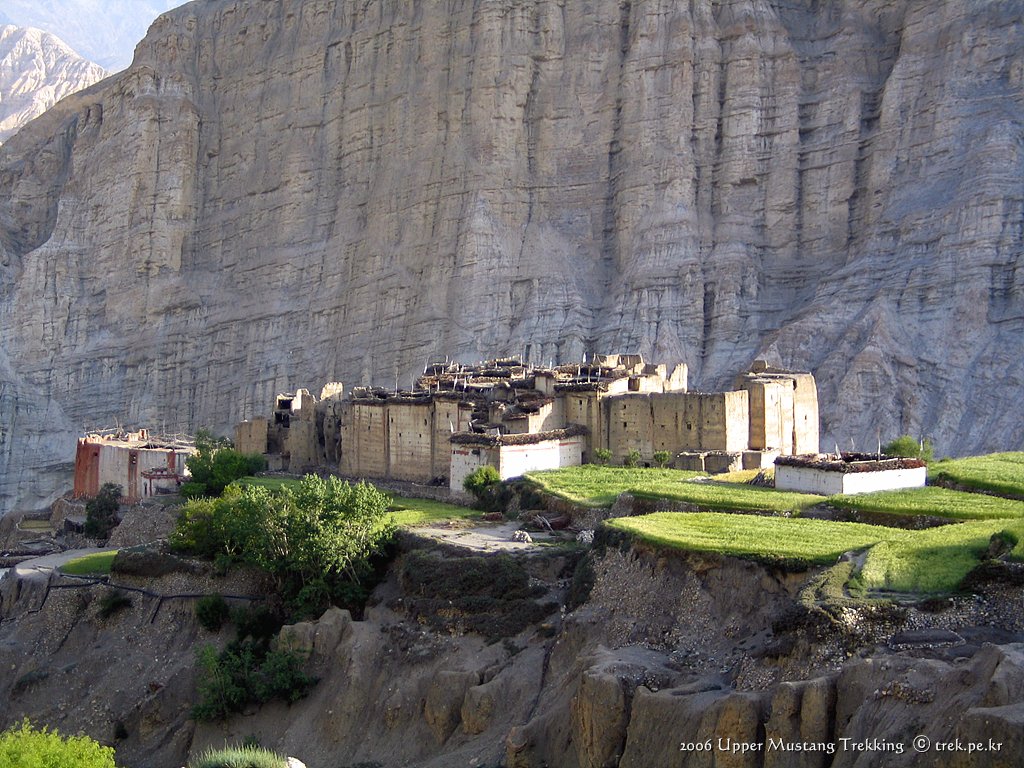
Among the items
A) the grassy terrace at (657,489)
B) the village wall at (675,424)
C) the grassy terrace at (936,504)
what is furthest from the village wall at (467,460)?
the grassy terrace at (936,504)

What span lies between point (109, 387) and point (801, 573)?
77.9m

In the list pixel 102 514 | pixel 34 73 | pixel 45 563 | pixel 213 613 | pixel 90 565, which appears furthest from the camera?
pixel 34 73

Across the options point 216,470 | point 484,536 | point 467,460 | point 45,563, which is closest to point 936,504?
point 484,536

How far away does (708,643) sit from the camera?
21891 millimetres

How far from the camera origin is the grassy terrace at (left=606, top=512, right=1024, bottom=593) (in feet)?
66.4

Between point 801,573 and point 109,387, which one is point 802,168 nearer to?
point 109,387

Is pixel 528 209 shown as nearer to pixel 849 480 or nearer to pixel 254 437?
pixel 254 437

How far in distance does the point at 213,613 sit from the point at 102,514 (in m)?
20.1

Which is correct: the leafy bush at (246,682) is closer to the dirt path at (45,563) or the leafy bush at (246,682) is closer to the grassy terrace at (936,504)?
the dirt path at (45,563)

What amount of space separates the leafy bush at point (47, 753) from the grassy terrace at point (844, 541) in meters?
10.9

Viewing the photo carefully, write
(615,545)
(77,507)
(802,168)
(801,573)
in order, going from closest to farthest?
(801,573) < (615,545) < (77,507) < (802,168)

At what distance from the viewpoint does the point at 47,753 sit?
64.3 feet

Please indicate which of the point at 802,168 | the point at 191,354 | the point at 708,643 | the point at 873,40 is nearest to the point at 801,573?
the point at 708,643

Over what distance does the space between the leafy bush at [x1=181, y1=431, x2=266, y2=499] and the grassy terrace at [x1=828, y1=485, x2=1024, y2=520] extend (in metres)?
27.6
